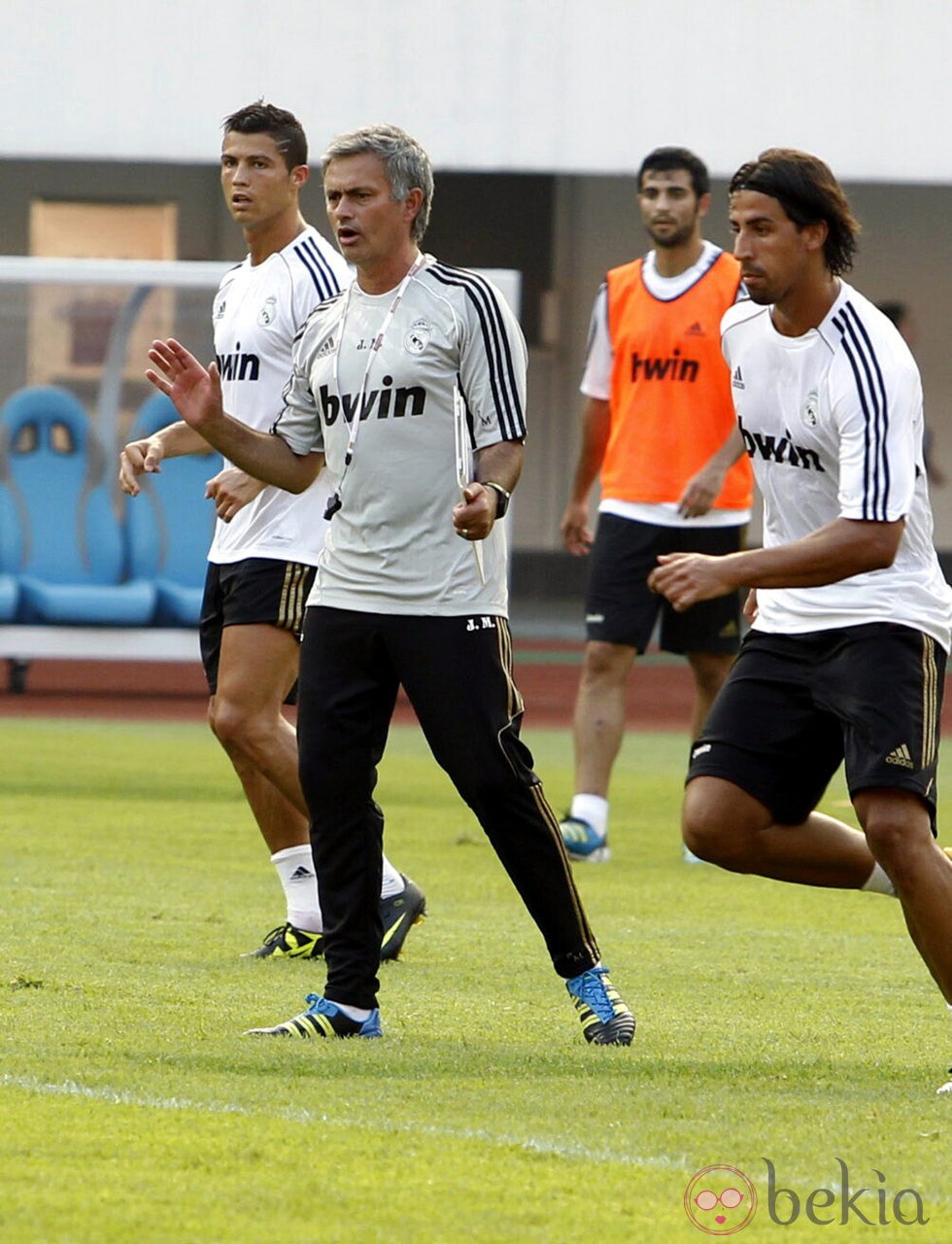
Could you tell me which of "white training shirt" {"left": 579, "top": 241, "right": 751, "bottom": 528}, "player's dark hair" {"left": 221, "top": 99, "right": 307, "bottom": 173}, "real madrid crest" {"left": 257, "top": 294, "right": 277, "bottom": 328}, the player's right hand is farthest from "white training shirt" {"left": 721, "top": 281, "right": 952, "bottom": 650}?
"white training shirt" {"left": 579, "top": 241, "right": 751, "bottom": 528}

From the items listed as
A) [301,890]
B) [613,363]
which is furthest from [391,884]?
[613,363]

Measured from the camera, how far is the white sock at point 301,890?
22.8 ft

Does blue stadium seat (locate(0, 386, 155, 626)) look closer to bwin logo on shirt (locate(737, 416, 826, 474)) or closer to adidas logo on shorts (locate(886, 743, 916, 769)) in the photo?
bwin logo on shirt (locate(737, 416, 826, 474))

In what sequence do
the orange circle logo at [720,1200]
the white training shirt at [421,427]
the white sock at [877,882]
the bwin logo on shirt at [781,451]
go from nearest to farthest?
the orange circle logo at [720,1200] → the bwin logo on shirt at [781,451] → the white training shirt at [421,427] → the white sock at [877,882]

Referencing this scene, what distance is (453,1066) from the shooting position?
5.26 meters

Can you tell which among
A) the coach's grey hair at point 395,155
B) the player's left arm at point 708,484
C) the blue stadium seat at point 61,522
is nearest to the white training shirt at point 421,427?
the coach's grey hair at point 395,155

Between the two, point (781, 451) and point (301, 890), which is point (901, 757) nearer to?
Answer: point (781, 451)

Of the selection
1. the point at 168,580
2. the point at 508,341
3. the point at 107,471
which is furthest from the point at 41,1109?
the point at 107,471

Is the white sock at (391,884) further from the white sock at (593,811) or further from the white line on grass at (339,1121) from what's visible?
the white sock at (593,811)

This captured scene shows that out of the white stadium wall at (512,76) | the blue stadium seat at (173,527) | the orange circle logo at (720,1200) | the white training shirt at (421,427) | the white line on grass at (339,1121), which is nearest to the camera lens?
the orange circle logo at (720,1200)

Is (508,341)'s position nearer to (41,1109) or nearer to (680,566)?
(680,566)

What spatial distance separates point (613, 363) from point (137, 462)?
384cm

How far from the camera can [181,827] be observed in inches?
399

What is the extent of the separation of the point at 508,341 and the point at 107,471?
30.7 ft
